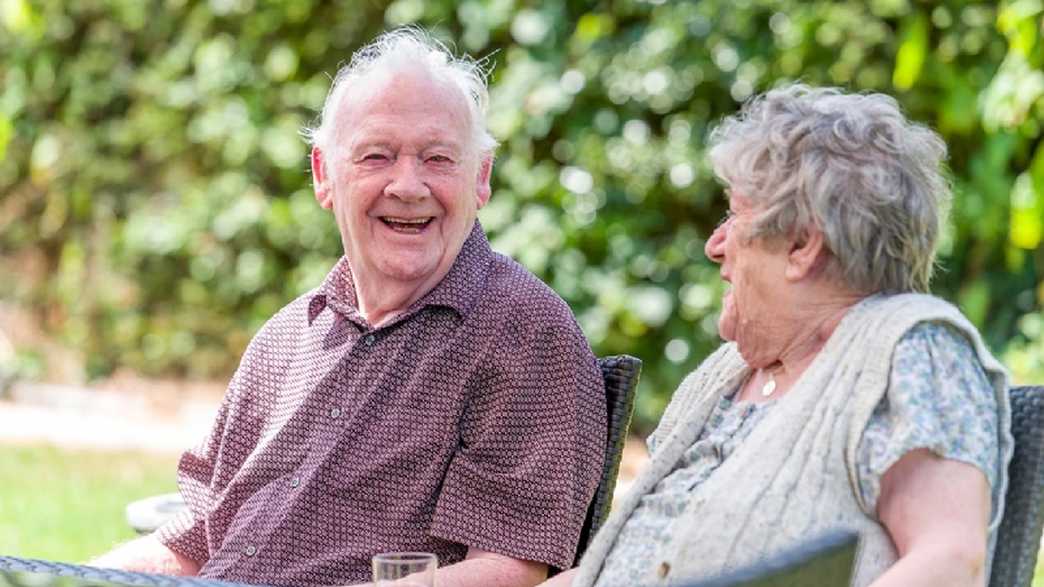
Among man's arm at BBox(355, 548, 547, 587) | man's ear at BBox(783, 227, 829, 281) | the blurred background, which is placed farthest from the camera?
the blurred background


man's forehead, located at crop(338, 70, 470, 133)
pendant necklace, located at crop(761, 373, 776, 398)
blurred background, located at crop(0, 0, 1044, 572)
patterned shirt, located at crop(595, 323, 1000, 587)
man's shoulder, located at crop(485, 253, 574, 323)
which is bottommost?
patterned shirt, located at crop(595, 323, 1000, 587)

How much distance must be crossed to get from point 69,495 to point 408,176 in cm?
414

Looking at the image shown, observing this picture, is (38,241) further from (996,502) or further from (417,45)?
(996,502)

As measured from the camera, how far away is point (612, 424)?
8.79ft

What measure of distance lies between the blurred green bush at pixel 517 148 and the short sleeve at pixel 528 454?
3487 mm

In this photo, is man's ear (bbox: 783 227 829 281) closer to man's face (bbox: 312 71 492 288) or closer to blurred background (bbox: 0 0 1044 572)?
man's face (bbox: 312 71 492 288)

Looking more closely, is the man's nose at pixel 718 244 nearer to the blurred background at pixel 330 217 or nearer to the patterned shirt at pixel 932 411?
the patterned shirt at pixel 932 411

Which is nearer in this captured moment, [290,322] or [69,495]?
[290,322]

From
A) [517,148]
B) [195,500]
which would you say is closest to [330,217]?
[517,148]

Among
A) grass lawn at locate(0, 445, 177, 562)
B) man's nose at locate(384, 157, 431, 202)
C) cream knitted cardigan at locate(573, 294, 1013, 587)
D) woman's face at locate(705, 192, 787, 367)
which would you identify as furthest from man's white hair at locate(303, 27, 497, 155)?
grass lawn at locate(0, 445, 177, 562)

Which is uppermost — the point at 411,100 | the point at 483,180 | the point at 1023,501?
the point at 411,100

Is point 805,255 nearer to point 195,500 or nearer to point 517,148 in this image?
point 195,500

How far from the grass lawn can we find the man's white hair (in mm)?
2680

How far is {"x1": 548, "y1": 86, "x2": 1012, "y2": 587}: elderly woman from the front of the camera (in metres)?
1.97
